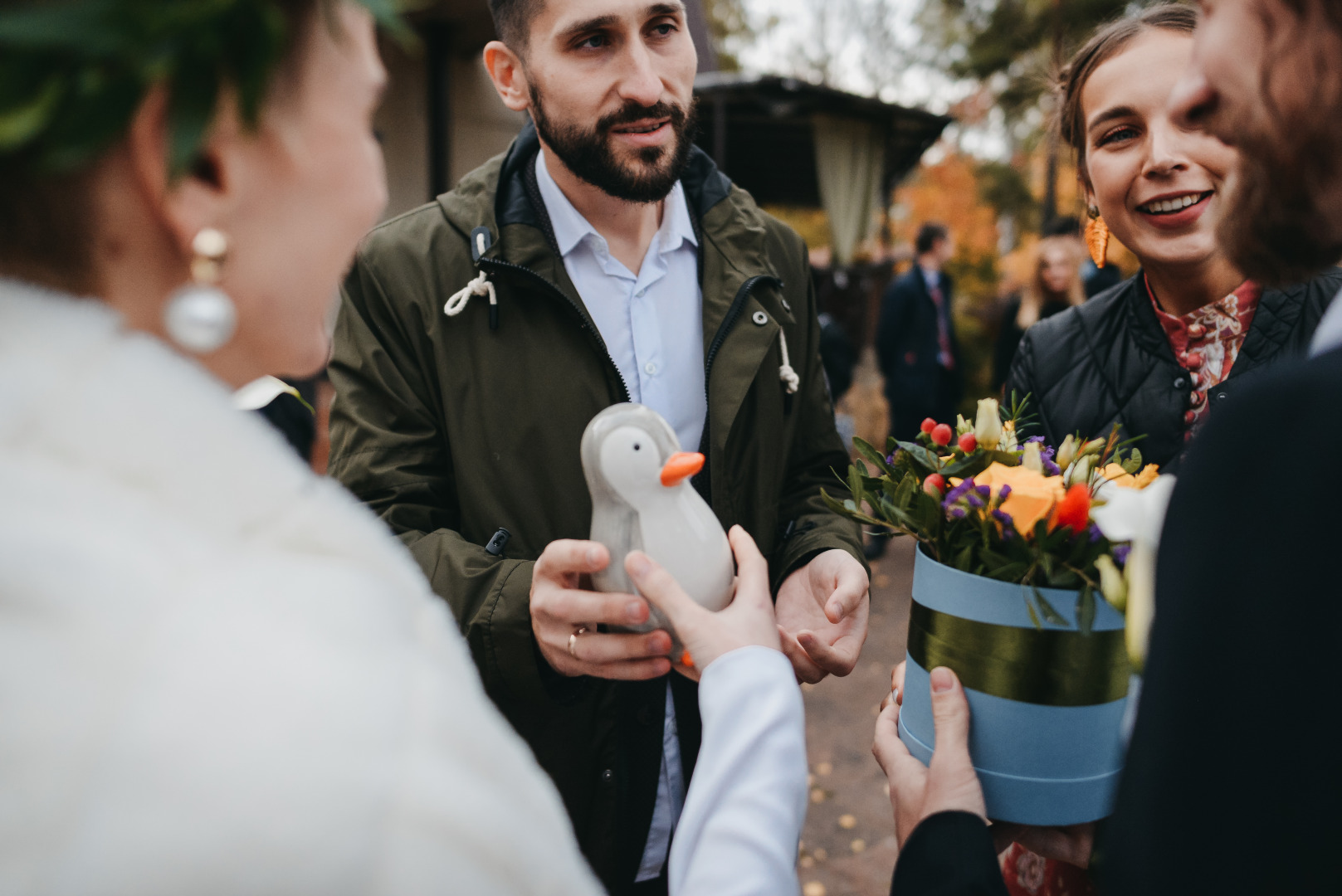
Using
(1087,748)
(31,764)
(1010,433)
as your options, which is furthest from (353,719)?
(1010,433)

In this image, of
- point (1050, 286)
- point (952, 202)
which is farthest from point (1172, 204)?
point (952, 202)

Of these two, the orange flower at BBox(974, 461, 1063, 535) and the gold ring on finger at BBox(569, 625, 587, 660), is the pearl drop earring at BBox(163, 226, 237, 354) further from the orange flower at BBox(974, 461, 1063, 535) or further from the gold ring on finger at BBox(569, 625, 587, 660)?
the orange flower at BBox(974, 461, 1063, 535)

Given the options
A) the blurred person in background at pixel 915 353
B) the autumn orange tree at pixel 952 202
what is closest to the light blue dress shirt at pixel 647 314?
the blurred person in background at pixel 915 353

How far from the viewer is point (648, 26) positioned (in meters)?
1.93

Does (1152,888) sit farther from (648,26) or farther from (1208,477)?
(648,26)

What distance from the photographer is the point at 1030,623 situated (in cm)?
116

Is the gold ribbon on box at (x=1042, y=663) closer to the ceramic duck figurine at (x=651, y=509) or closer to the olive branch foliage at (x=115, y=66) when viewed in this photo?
the ceramic duck figurine at (x=651, y=509)

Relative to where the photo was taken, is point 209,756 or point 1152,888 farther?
point 1152,888

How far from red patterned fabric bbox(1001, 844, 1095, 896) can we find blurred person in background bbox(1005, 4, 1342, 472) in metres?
0.88

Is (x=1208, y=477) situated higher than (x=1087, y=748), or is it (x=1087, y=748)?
(x=1208, y=477)

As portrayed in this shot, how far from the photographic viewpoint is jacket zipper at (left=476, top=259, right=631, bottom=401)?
5.86 feet

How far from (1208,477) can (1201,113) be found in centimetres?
60

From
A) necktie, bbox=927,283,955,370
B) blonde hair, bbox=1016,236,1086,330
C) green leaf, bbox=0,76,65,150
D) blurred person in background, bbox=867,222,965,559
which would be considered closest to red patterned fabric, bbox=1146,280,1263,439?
green leaf, bbox=0,76,65,150

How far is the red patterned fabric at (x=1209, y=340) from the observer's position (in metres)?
1.85
